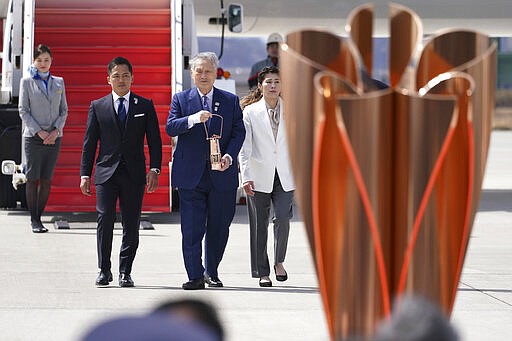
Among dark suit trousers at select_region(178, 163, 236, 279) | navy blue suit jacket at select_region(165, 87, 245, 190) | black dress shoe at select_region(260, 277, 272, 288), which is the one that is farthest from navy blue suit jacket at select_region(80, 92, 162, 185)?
black dress shoe at select_region(260, 277, 272, 288)

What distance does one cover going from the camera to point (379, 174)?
15.0 feet

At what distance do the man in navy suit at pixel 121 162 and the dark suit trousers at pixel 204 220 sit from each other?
13.8 inches

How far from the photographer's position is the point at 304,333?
718 cm

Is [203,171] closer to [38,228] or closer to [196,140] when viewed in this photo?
[196,140]

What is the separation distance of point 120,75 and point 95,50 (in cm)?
581

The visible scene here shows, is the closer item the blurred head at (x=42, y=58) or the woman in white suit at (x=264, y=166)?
the woman in white suit at (x=264, y=166)

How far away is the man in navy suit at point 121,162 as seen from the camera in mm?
9031

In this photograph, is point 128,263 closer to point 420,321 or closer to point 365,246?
point 365,246

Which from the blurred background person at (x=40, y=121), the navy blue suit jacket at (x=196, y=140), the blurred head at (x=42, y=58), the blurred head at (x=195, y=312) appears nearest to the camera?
the blurred head at (x=195, y=312)

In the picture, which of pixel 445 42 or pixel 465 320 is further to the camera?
pixel 465 320

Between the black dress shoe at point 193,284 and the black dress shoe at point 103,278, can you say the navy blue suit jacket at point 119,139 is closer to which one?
the black dress shoe at point 103,278

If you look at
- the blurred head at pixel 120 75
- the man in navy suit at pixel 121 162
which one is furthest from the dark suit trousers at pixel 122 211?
the blurred head at pixel 120 75

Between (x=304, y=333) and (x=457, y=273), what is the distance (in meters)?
2.50

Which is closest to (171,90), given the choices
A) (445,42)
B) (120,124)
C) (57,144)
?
(57,144)
